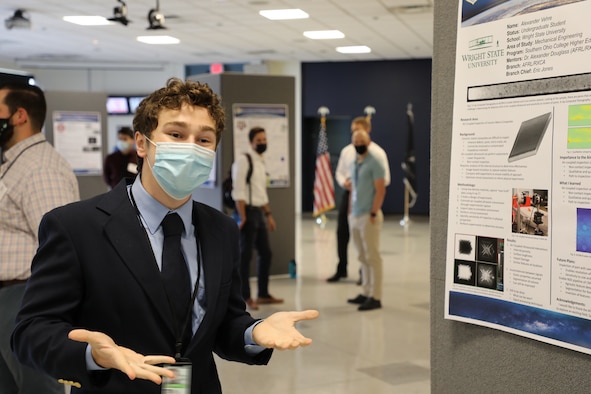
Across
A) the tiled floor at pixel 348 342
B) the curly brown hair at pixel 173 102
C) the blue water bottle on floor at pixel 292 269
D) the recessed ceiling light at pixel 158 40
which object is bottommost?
the tiled floor at pixel 348 342

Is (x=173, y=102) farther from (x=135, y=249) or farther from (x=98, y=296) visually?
(x=98, y=296)

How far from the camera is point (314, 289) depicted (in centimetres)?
855

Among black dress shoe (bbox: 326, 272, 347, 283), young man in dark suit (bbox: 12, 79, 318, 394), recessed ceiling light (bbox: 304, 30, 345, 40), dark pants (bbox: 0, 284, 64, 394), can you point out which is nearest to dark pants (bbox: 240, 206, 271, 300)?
black dress shoe (bbox: 326, 272, 347, 283)

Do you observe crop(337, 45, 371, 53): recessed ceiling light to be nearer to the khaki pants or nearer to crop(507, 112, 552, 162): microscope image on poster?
the khaki pants

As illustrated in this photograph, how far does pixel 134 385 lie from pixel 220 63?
19.4 metres

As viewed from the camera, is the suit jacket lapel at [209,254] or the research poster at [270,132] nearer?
the suit jacket lapel at [209,254]

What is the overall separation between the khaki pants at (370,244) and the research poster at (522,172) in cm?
460

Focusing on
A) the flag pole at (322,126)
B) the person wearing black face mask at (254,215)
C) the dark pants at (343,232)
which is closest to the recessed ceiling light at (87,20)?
the flag pole at (322,126)

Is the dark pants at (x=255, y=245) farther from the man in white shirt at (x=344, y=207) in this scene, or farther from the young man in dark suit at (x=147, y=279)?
the young man in dark suit at (x=147, y=279)

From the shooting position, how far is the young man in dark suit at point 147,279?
72.9 inches

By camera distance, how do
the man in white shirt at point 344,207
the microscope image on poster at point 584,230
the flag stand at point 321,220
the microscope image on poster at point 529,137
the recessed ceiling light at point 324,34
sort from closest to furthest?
the microscope image on poster at point 584,230 → the microscope image on poster at point 529,137 → the man in white shirt at point 344,207 → the recessed ceiling light at point 324,34 → the flag stand at point 321,220

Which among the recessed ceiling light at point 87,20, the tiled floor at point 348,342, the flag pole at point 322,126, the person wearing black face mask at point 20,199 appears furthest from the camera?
the flag pole at point 322,126

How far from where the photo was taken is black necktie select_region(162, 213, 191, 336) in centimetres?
194

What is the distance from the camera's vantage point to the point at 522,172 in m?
2.34
